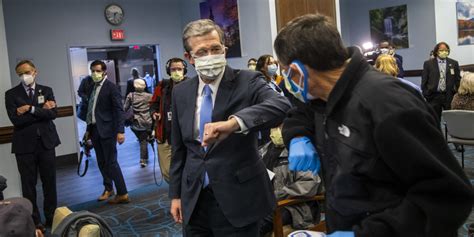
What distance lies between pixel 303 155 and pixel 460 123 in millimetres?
4272

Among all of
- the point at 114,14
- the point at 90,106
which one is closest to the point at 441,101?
the point at 90,106

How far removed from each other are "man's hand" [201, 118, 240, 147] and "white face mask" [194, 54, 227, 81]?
1.11 feet

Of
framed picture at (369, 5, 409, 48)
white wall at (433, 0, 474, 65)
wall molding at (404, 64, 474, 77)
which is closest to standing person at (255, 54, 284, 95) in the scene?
wall molding at (404, 64, 474, 77)

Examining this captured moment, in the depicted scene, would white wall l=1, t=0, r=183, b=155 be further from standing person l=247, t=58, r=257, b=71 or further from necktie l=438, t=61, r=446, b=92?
necktie l=438, t=61, r=446, b=92

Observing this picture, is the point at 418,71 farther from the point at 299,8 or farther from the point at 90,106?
the point at 90,106

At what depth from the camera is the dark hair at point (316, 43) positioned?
4.09 feet

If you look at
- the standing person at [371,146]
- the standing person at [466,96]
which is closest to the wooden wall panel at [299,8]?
the standing person at [466,96]

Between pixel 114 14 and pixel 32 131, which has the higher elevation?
pixel 114 14

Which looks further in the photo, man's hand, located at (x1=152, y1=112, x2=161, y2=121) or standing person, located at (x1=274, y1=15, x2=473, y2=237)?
man's hand, located at (x1=152, y1=112, x2=161, y2=121)

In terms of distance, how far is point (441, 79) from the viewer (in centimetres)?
782

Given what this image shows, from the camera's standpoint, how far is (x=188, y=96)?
6.94 ft

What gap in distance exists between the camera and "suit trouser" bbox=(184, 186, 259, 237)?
79.5 inches

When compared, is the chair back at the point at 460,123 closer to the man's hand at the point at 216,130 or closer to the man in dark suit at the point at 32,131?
the man's hand at the point at 216,130

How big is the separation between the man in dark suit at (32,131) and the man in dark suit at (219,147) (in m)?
3.01
